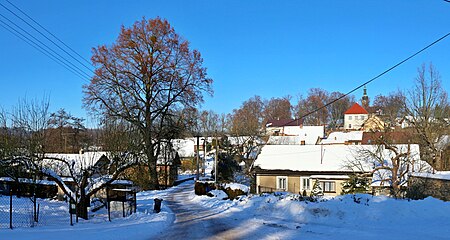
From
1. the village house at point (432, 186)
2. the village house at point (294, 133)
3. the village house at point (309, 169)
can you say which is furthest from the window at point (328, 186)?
the village house at point (294, 133)

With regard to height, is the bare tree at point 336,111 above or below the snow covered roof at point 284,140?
above

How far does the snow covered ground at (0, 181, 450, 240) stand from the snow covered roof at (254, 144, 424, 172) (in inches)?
666

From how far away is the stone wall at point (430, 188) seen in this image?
20.5 meters

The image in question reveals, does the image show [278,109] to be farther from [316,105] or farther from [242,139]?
[242,139]

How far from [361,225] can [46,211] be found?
13926 millimetres

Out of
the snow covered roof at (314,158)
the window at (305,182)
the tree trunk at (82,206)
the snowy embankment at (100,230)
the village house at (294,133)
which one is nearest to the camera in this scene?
the snowy embankment at (100,230)

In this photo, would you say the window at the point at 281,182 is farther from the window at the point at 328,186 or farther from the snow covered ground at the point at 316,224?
the snow covered ground at the point at 316,224

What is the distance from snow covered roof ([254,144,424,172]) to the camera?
109 feet

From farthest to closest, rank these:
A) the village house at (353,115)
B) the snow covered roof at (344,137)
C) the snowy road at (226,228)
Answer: the village house at (353,115) → the snow covered roof at (344,137) → the snowy road at (226,228)

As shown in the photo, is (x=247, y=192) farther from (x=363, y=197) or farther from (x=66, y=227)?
(x=66, y=227)

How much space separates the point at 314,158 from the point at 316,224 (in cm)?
2162

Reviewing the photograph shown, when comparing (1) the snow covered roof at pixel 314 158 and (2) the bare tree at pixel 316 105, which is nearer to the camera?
(1) the snow covered roof at pixel 314 158

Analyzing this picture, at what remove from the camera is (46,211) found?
1855cm

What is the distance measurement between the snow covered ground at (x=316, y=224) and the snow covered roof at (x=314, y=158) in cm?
1691
